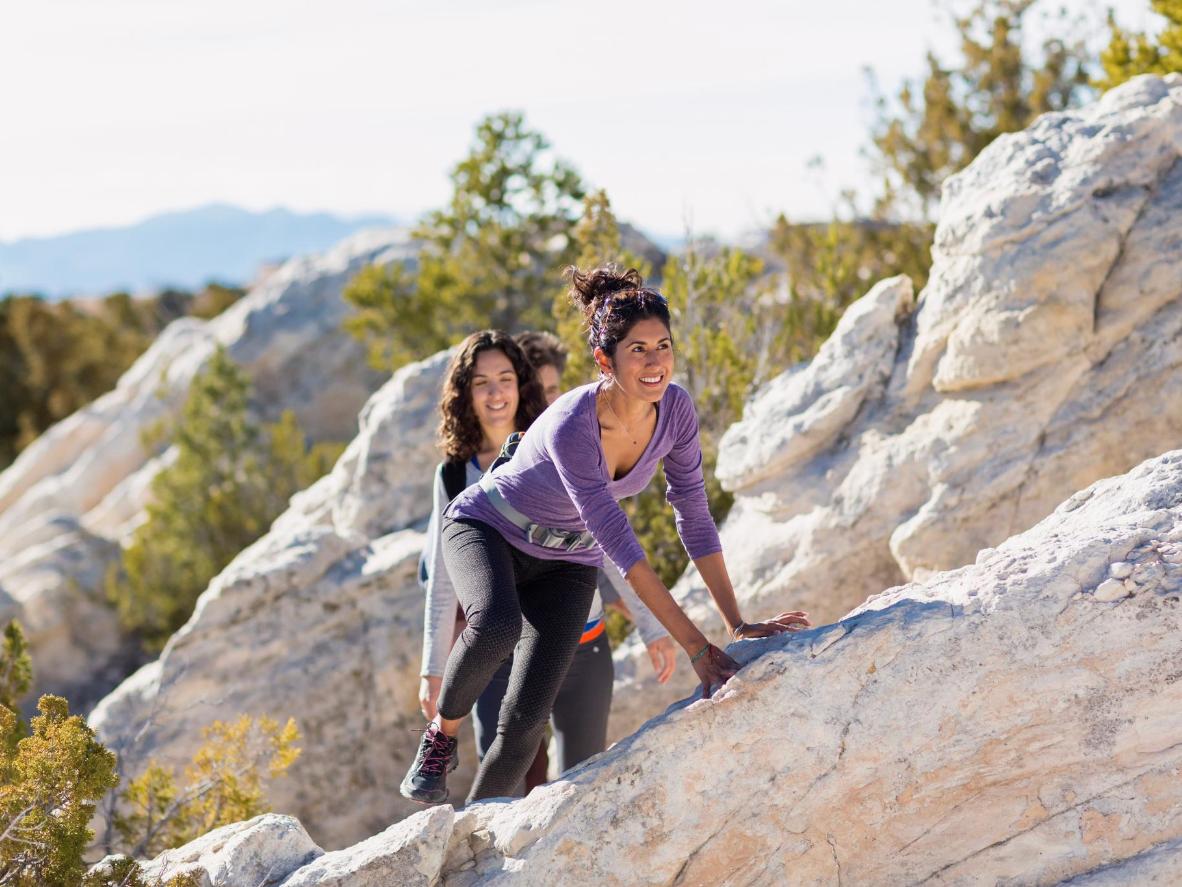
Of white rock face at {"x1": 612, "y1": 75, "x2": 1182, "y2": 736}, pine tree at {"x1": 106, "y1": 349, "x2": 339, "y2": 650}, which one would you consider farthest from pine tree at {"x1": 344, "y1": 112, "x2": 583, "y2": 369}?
white rock face at {"x1": 612, "y1": 75, "x2": 1182, "y2": 736}

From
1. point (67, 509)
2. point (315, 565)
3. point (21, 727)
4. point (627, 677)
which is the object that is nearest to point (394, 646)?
point (315, 565)

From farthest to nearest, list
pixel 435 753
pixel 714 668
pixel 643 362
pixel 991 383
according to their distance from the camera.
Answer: pixel 991 383
pixel 435 753
pixel 643 362
pixel 714 668

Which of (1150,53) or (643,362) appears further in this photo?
(1150,53)

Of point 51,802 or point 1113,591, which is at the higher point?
point 51,802

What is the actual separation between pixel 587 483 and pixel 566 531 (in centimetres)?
45

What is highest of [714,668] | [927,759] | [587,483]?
[587,483]

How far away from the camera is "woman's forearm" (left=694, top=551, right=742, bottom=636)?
4102mm

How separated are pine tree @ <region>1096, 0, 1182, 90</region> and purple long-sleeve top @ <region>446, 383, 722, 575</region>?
6903 mm

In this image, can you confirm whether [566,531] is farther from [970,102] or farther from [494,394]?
[970,102]

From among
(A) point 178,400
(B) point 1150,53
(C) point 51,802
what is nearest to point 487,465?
(C) point 51,802

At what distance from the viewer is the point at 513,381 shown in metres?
5.39

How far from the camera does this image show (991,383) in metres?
6.21

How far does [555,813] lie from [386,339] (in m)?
10.3

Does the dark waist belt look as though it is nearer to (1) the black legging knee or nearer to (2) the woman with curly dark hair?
(1) the black legging knee
